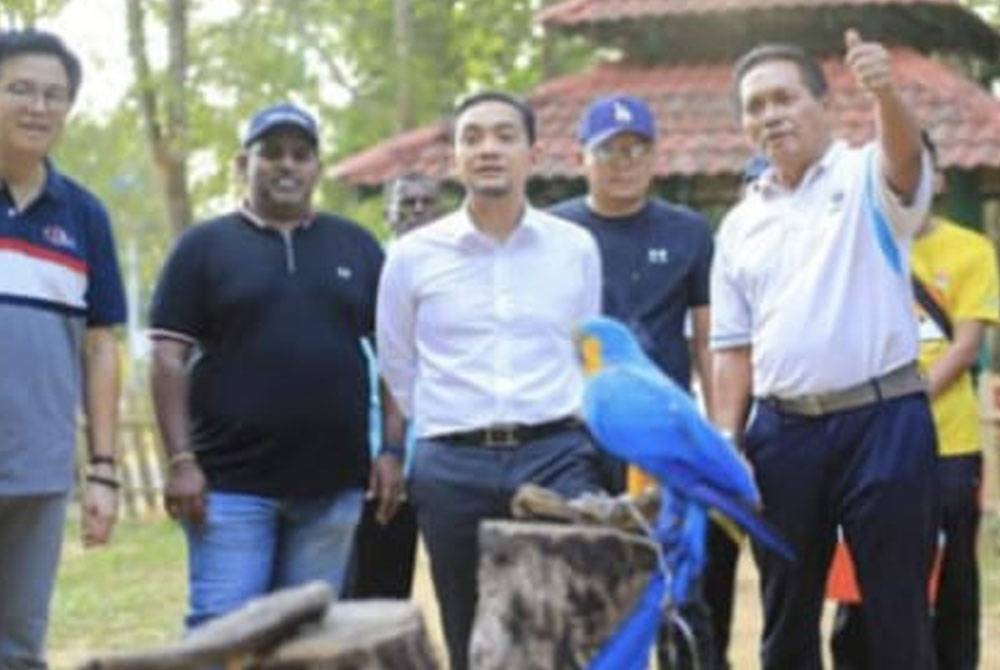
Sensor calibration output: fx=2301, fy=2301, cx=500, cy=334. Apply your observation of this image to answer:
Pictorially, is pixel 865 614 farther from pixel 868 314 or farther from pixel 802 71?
pixel 802 71

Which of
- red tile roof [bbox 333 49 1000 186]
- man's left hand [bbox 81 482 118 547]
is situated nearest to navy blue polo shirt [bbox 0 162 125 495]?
man's left hand [bbox 81 482 118 547]

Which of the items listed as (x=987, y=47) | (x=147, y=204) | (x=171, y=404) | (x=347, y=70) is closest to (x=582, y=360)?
(x=171, y=404)

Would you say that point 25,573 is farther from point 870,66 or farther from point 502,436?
point 870,66

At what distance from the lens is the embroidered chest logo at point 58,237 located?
237 inches

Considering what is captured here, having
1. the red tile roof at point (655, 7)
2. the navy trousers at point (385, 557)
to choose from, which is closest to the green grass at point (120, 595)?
the navy trousers at point (385, 557)

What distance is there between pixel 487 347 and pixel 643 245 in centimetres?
120

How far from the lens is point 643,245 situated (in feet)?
24.2

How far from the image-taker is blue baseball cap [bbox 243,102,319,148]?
670 centimetres

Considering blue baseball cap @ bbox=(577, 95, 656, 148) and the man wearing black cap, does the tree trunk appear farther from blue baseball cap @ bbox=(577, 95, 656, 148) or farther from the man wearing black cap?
the man wearing black cap

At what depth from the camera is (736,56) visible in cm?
1831

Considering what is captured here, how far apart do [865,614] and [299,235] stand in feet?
6.43

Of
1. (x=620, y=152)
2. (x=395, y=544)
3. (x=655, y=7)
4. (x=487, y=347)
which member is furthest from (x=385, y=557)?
(x=655, y=7)

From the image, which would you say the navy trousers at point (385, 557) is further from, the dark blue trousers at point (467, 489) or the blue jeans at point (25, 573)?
the blue jeans at point (25, 573)

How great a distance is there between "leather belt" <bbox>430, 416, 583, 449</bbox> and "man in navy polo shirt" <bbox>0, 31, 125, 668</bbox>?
3.25 feet
